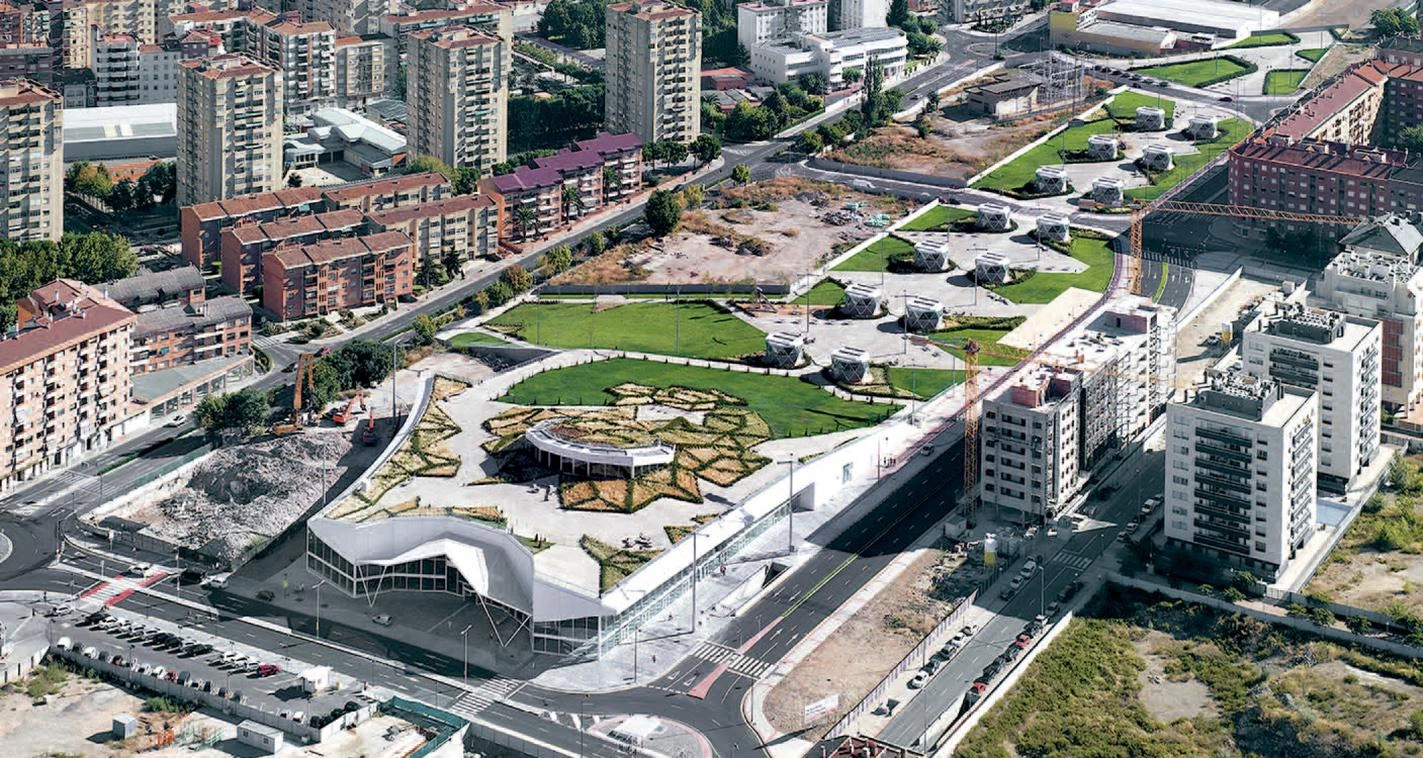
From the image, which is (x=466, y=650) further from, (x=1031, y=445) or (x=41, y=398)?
(x=41, y=398)

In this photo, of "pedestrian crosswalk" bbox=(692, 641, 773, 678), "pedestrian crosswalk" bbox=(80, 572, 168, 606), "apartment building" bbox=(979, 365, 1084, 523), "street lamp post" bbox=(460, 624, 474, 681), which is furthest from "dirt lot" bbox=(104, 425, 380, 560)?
"apartment building" bbox=(979, 365, 1084, 523)

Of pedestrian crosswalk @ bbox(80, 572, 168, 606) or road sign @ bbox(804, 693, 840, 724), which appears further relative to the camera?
pedestrian crosswalk @ bbox(80, 572, 168, 606)

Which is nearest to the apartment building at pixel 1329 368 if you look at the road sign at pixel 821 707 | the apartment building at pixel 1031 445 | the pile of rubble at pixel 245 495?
the apartment building at pixel 1031 445

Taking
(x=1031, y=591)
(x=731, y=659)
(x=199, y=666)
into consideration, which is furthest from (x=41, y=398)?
(x=1031, y=591)

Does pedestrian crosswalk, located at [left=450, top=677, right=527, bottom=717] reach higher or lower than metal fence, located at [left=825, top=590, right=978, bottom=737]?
lower

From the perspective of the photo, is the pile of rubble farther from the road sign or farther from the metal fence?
the metal fence

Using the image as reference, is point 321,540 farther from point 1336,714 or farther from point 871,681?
point 1336,714
